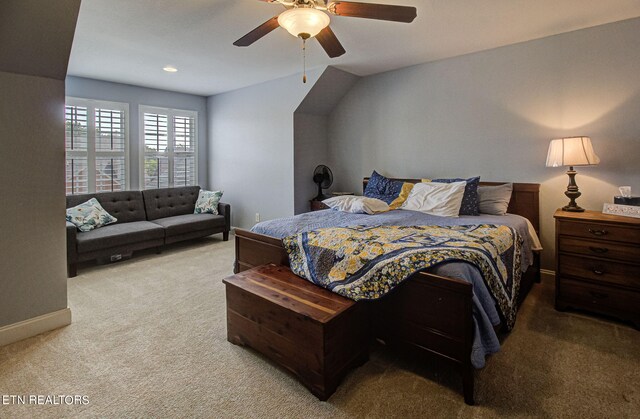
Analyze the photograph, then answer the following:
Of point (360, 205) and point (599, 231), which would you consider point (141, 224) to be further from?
point (599, 231)

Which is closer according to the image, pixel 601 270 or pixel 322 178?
pixel 601 270

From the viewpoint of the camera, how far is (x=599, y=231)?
8.25ft

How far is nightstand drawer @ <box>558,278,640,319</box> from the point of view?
242 cm

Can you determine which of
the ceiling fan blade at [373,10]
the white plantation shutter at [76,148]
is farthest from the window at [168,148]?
the ceiling fan blade at [373,10]

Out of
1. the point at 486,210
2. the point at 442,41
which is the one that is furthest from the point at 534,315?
the point at 442,41

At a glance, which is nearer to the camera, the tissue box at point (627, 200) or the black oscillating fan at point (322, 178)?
the tissue box at point (627, 200)

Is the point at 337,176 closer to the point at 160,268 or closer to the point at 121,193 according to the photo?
the point at 160,268

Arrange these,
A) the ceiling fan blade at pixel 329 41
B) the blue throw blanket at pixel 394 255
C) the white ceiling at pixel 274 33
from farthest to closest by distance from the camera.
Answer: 1. the white ceiling at pixel 274 33
2. the ceiling fan blade at pixel 329 41
3. the blue throw blanket at pixel 394 255

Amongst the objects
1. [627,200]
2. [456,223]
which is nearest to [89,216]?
[456,223]

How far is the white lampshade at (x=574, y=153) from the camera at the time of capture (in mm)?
2797

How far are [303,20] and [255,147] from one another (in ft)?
10.9

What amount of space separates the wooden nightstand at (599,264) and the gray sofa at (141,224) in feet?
13.7

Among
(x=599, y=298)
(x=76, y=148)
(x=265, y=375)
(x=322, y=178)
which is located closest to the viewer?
(x=265, y=375)

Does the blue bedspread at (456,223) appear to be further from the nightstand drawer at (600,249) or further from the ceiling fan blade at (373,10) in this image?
the ceiling fan blade at (373,10)
